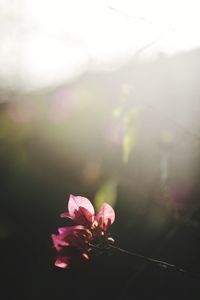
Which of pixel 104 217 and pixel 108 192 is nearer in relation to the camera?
pixel 104 217

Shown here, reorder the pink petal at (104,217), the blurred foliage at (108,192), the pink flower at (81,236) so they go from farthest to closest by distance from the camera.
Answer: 1. the blurred foliage at (108,192)
2. the pink petal at (104,217)
3. the pink flower at (81,236)

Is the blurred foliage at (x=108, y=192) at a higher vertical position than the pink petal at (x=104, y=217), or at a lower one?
lower

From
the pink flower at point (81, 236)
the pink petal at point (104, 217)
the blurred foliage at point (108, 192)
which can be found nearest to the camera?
the pink flower at point (81, 236)

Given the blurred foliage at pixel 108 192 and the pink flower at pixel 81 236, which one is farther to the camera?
the blurred foliage at pixel 108 192

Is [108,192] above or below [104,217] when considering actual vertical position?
below

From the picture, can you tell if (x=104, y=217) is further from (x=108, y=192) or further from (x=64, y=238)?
(x=108, y=192)

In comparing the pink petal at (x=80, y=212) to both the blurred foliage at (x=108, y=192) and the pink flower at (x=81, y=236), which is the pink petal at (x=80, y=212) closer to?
the pink flower at (x=81, y=236)

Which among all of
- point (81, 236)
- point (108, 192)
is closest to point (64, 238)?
point (81, 236)

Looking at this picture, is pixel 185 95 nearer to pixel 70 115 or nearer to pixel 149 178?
pixel 149 178

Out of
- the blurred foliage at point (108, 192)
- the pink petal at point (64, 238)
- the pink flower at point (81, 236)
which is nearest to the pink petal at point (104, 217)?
the pink flower at point (81, 236)
